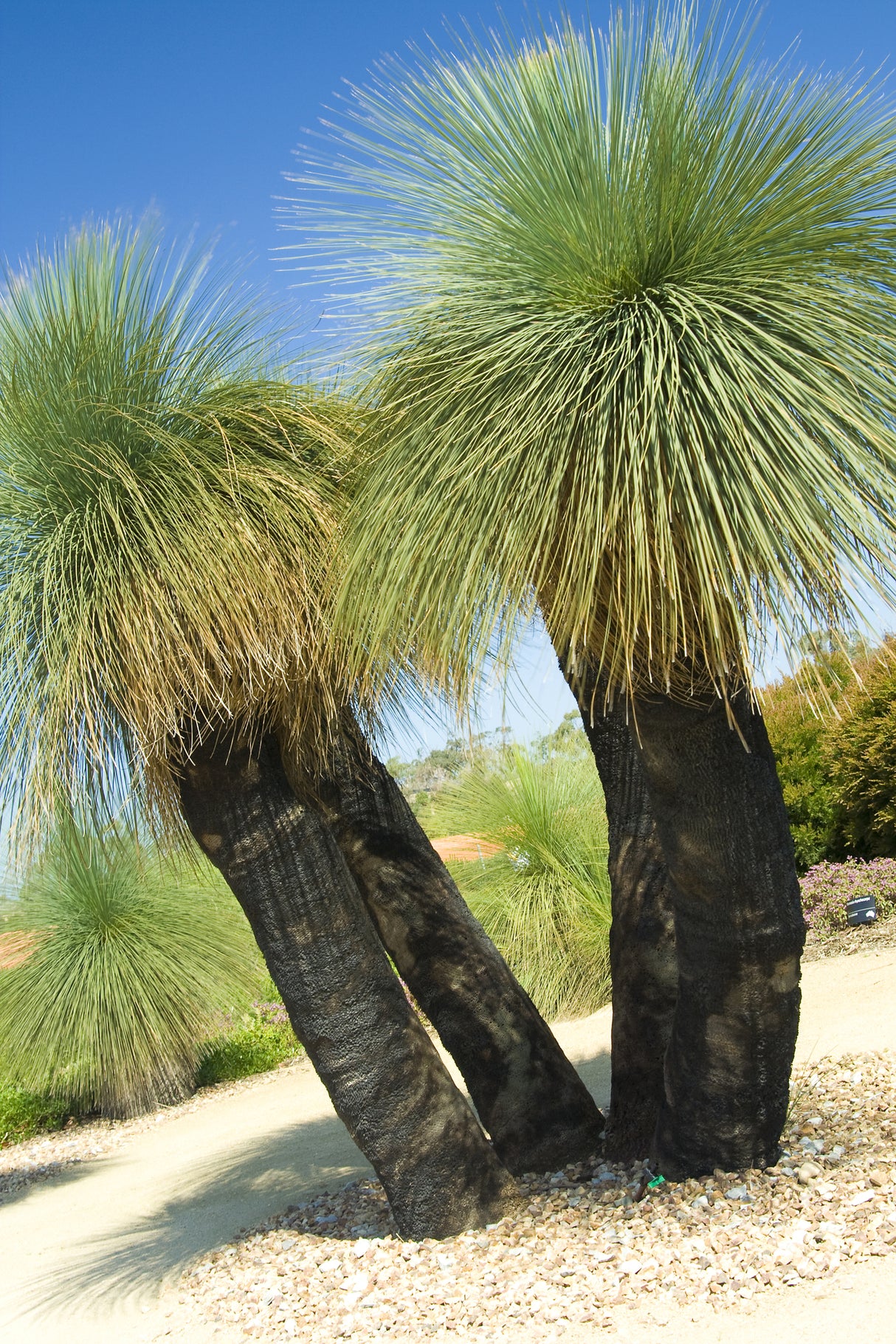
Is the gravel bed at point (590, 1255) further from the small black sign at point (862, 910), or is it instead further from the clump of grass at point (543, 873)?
the clump of grass at point (543, 873)

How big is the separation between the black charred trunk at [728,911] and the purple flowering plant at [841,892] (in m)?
5.17

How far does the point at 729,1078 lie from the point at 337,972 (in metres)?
1.33

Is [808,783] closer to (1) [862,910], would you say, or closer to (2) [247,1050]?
(1) [862,910]

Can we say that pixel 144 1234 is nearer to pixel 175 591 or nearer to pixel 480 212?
pixel 175 591

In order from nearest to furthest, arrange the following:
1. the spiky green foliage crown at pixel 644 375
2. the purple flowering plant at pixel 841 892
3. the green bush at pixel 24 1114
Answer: the spiky green foliage crown at pixel 644 375
the purple flowering plant at pixel 841 892
the green bush at pixel 24 1114

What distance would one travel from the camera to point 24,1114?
934cm

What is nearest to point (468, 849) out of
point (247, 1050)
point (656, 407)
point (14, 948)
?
point (247, 1050)

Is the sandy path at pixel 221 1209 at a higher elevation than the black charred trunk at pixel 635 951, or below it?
below

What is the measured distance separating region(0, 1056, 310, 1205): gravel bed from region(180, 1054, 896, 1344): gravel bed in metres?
4.56

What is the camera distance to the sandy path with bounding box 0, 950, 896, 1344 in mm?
2732

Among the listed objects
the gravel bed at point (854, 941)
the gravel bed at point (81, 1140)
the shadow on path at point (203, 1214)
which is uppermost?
the gravel bed at point (854, 941)

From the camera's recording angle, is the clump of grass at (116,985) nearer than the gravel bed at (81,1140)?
No

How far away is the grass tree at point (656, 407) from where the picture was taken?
2.42 metres

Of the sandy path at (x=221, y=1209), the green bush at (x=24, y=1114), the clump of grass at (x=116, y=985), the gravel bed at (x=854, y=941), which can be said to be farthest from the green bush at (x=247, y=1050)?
the gravel bed at (x=854, y=941)
